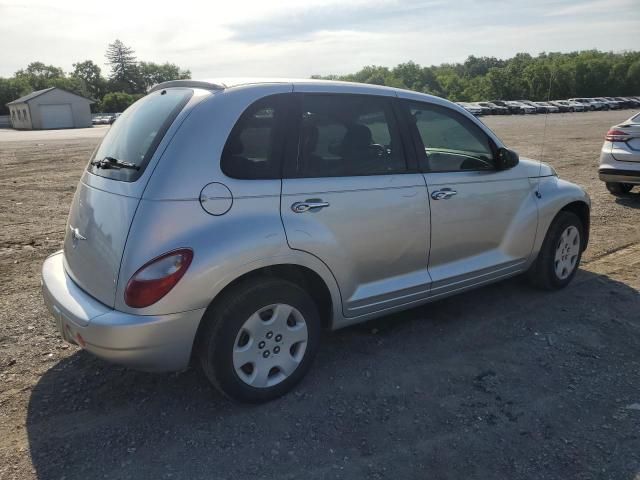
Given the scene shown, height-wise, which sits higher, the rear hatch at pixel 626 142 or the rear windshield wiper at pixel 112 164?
the rear windshield wiper at pixel 112 164

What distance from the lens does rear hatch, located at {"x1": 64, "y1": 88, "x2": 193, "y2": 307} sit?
A: 9.37ft

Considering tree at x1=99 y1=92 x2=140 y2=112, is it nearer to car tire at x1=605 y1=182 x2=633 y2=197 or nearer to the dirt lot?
car tire at x1=605 y1=182 x2=633 y2=197

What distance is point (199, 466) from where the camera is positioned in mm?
2719

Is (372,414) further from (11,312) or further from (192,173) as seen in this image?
(11,312)

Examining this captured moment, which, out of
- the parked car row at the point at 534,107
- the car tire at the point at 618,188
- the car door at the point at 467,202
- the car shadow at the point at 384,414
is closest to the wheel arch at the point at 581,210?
the car door at the point at 467,202

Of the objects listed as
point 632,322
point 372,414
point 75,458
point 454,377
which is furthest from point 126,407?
point 632,322

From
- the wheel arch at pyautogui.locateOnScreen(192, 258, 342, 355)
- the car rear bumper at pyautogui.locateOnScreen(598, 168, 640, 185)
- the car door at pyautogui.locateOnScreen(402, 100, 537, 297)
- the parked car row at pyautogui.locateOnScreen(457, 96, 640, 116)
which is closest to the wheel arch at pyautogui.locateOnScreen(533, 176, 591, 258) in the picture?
A: the car door at pyautogui.locateOnScreen(402, 100, 537, 297)

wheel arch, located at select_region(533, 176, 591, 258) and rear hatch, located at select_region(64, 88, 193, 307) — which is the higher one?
rear hatch, located at select_region(64, 88, 193, 307)

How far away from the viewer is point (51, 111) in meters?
63.2

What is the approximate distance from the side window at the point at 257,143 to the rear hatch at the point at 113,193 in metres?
0.37

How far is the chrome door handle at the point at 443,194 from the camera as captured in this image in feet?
12.4

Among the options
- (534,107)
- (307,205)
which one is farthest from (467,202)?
(534,107)

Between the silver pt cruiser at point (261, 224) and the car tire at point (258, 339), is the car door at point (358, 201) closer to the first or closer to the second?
the silver pt cruiser at point (261, 224)

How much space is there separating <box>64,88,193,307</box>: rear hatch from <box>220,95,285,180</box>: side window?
37cm
